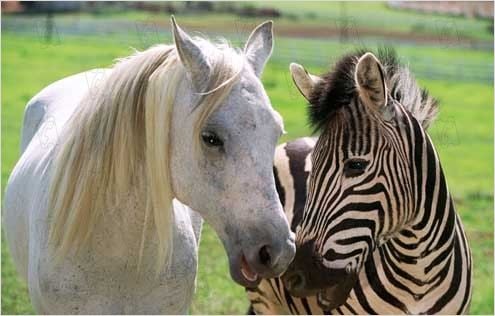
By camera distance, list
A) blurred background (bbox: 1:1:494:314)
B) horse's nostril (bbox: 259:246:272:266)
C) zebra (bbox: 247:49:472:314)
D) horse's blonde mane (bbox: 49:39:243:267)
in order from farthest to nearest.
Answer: blurred background (bbox: 1:1:494:314) < zebra (bbox: 247:49:472:314) < horse's blonde mane (bbox: 49:39:243:267) < horse's nostril (bbox: 259:246:272:266)

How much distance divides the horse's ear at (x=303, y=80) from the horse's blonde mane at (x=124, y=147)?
69 cm

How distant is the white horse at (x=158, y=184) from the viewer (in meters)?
3.08

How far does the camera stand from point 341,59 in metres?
3.91

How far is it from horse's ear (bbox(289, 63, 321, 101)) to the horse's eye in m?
0.96

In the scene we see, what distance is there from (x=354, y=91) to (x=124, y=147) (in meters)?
1.04

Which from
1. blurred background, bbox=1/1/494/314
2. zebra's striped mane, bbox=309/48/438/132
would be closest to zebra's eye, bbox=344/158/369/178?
zebra's striped mane, bbox=309/48/438/132

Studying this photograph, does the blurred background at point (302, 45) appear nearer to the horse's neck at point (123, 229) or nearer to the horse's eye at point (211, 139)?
the horse's neck at point (123, 229)

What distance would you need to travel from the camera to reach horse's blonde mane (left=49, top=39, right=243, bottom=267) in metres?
3.24

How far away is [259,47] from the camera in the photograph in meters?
3.45

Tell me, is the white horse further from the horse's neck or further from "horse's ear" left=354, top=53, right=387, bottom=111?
"horse's ear" left=354, top=53, right=387, bottom=111

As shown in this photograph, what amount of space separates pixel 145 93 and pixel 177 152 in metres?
0.27

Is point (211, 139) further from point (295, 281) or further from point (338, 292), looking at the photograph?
point (338, 292)

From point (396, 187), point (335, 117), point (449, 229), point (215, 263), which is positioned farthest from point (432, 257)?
point (215, 263)

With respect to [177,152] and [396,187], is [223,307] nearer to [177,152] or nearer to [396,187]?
[396,187]
